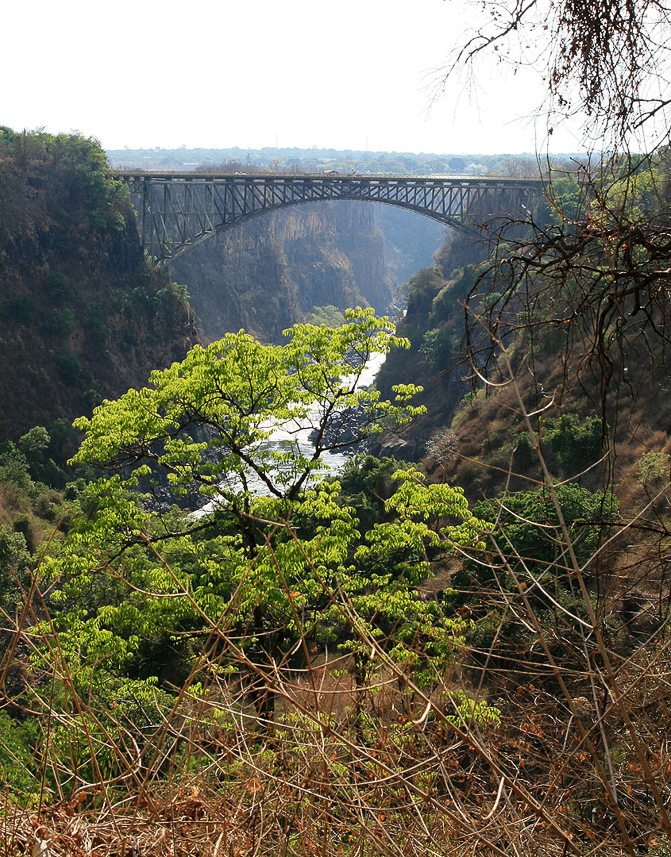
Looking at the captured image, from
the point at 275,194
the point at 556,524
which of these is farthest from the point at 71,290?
the point at 556,524

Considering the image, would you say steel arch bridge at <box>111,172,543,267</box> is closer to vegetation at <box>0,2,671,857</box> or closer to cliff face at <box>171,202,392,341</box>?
vegetation at <box>0,2,671,857</box>

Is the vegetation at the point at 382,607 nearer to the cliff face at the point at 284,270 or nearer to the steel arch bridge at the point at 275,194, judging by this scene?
the steel arch bridge at the point at 275,194

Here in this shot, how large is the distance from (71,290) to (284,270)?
175 feet

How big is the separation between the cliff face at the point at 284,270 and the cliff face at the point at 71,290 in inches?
1099

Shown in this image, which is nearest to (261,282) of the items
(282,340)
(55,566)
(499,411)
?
(282,340)

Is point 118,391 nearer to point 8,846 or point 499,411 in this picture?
point 499,411

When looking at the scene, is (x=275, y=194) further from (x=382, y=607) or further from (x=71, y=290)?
(x=382, y=607)

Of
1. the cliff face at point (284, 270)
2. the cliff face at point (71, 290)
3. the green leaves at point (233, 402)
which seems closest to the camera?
the green leaves at point (233, 402)

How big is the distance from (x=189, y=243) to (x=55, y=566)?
42.0m

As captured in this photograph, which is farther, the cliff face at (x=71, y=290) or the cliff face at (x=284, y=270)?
the cliff face at (x=284, y=270)

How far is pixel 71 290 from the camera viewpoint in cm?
4794

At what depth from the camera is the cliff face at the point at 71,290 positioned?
43.9m

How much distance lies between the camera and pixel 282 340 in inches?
3570

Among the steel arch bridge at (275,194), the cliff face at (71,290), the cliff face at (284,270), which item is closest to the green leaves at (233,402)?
the cliff face at (71,290)
